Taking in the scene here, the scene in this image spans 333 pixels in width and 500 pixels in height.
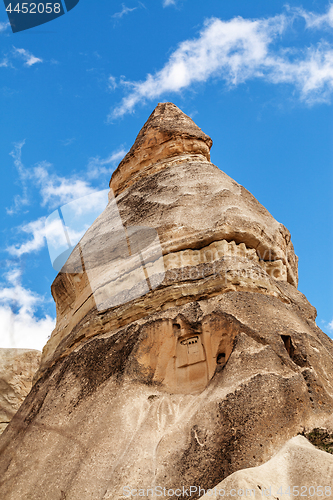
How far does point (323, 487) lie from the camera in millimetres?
5168

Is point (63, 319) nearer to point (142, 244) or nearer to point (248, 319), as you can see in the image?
point (142, 244)

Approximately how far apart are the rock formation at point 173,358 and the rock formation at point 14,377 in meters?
5.41

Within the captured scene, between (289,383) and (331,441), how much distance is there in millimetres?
830

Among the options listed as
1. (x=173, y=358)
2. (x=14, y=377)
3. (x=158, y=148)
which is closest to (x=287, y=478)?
(x=173, y=358)

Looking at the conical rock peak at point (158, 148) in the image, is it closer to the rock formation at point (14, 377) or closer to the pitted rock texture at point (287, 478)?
the rock formation at point (14, 377)

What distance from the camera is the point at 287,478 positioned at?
5434mm

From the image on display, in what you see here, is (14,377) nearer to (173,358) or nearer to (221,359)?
(173,358)

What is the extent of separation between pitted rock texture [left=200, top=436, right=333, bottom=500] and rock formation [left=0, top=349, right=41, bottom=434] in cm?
1150

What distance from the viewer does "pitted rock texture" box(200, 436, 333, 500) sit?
5.12 m

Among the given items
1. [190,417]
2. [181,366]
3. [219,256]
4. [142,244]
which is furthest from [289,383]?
[142,244]

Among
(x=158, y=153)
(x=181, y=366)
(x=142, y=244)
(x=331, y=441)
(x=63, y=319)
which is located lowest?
(x=331, y=441)

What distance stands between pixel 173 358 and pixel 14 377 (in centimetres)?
979

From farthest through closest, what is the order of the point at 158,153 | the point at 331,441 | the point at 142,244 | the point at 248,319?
the point at 158,153
the point at 142,244
the point at 248,319
the point at 331,441

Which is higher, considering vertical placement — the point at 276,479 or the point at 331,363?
the point at 331,363
